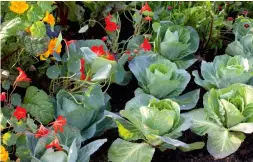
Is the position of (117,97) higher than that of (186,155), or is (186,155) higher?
(117,97)

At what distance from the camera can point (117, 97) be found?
2.46 metres

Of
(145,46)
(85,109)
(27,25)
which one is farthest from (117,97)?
(27,25)

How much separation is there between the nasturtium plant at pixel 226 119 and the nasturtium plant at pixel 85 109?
417 millimetres

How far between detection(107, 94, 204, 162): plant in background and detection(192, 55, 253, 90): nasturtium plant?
0.36m

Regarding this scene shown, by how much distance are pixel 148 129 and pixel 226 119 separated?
1.34ft

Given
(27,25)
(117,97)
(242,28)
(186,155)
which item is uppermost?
(27,25)

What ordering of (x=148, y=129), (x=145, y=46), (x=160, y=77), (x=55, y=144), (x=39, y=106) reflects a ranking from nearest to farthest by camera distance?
(x=55, y=144)
(x=148, y=129)
(x=39, y=106)
(x=160, y=77)
(x=145, y=46)

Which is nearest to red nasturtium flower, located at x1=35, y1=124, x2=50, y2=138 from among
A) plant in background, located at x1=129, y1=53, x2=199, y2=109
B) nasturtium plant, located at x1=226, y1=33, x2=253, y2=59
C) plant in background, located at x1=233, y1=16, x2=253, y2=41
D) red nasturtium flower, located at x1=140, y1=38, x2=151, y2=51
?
plant in background, located at x1=129, y1=53, x2=199, y2=109

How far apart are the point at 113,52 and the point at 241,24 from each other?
0.76 meters

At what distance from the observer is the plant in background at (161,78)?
2141 millimetres

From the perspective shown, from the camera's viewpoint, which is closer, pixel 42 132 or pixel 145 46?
pixel 42 132

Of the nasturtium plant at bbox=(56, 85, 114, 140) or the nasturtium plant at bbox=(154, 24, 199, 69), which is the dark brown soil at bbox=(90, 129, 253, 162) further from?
the nasturtium plant at bbox=(154, 24, 199, 69)

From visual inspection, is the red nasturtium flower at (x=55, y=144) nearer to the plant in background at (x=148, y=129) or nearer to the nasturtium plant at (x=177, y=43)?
the plant in background at (x=148, y=129)

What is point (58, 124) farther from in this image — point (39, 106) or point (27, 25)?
point (27, 25)
